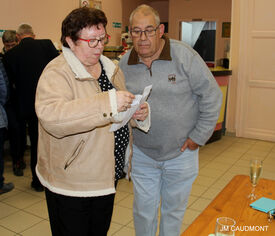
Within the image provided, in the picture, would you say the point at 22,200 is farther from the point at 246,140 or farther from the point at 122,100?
the point at 246,140

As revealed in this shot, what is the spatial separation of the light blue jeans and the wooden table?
36cm

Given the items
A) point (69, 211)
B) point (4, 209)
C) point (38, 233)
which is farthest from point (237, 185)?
point (4, 209)

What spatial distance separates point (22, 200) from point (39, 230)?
68 centimetres

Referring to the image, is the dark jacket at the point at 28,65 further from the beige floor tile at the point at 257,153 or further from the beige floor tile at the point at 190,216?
the beige floor tile at the point at 257,153

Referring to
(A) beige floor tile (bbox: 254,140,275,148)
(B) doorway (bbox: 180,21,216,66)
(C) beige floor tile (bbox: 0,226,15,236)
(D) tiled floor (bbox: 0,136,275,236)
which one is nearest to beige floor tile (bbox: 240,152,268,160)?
(D) tiled floor (bbox: 0,136,275,236)

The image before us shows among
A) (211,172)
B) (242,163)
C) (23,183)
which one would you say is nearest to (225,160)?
(242,163)

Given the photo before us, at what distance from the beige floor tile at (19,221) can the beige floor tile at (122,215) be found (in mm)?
674

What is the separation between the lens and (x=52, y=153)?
153cm

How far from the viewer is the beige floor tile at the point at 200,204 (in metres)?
3.12

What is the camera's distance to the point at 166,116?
1.93 meters

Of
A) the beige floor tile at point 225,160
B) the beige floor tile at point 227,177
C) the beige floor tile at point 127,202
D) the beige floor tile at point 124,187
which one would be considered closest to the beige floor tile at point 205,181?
the beige floor tile at point 227,177

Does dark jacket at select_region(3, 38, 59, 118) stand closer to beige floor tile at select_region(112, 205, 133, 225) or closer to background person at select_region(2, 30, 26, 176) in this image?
background person at select_region(2, 30, 26, 176)

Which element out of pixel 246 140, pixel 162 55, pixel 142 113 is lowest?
pixel 246 140

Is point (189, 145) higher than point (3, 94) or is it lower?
lower
